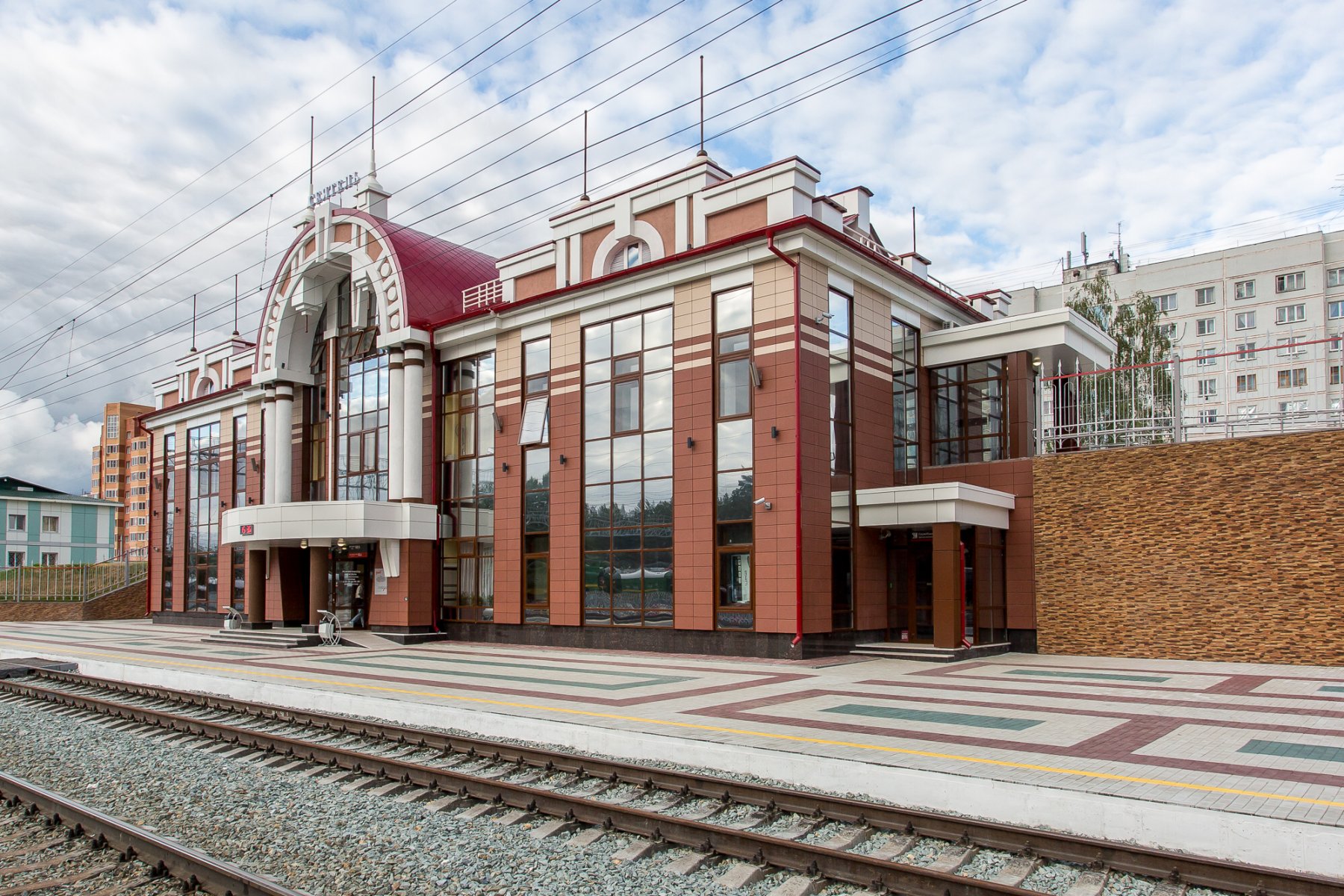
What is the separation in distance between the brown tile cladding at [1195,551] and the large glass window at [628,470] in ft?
28.1

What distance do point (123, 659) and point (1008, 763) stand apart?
20801 millimetres

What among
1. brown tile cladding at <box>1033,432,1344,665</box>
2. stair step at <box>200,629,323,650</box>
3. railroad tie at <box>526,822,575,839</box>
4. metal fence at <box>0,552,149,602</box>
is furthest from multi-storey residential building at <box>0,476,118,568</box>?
railroad tie at <box>526,822,575,839</box>

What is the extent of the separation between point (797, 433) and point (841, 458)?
2100 millimetres

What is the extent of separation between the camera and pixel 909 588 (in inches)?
902

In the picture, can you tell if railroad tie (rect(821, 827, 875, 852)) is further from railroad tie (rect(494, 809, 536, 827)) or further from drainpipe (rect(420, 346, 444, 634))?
drainpipe (rect(420, 346, 444, 634))

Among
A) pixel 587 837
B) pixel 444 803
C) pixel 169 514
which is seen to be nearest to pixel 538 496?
pixel 444 803

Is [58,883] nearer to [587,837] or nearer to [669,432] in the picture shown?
[587,837]

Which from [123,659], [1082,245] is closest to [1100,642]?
[123,659]

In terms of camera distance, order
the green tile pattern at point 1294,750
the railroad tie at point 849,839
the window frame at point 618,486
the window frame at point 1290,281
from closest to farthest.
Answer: the railroad tie at point 849,839
the green tile pattern at point 1294,750
the window frame at point 618,486
the window frame at point 1290,281

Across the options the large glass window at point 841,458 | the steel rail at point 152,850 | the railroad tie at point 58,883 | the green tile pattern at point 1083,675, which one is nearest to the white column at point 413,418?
the large glass window at point 841,458

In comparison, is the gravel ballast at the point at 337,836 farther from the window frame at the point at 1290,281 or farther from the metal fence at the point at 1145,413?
the window frame at the point at 1290,281

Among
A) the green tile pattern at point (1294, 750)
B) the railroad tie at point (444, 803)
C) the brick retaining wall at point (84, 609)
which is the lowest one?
the brick retaining wall at point (84, 609)

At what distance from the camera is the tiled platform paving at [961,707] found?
28.4 feet

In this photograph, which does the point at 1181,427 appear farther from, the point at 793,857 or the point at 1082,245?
the point at 1082,245
